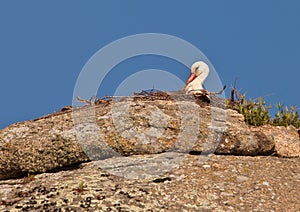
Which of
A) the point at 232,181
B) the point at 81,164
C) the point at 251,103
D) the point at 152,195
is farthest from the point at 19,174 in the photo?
the point at 251,103

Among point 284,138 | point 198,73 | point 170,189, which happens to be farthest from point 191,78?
point 170,189

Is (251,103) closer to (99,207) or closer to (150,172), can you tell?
(150,172)

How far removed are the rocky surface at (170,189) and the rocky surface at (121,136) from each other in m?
0.24

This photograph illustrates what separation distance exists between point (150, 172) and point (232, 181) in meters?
1.22

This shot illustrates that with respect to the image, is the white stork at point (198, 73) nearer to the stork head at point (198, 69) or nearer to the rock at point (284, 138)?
the stork head at point (198, 69)

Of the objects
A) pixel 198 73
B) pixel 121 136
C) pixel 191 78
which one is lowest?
pixel 121 136

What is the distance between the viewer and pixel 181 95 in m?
11.8

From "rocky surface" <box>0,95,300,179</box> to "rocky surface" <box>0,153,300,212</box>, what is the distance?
24 cm

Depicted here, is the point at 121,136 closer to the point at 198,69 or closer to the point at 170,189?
the point at 170,189

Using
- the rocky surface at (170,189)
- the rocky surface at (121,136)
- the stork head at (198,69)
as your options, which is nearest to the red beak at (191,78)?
the stork head at (198,69)

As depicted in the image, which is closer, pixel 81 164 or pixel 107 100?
pixel 81 164

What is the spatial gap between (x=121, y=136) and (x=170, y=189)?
1523 mm

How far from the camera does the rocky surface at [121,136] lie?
32.1 ft

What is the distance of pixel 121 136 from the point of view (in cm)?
992
